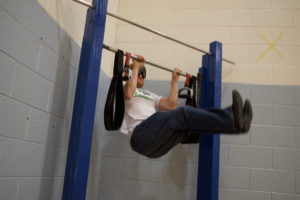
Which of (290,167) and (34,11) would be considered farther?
(290,167)

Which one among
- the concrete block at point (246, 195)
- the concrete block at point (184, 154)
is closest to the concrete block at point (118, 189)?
the concrete block at point (184, 154)

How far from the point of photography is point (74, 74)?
6.95 feet

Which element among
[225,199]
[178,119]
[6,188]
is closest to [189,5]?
[178,119]

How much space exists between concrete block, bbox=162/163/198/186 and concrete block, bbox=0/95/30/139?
1455 millimetres

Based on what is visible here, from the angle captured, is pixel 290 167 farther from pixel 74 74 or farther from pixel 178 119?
pixel 74 74

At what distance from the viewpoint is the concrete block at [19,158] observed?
1424mm

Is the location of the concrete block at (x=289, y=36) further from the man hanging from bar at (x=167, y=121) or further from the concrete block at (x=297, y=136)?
the man hanging from bar at (x=167, y=121)

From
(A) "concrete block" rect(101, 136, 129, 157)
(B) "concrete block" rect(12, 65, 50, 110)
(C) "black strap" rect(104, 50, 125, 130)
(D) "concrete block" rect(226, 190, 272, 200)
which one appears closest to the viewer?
(B) "concrete block" rect(12, 65, 50, 110)

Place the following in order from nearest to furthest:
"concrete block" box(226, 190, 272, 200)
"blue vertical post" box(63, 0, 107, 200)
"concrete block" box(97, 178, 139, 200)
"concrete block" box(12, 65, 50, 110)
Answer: "concrete block" box(12, 65, 50, 110) → "blue vertical post" box(63, 0, 107, 200) → "concrete block" box(226, 190, 272, 200) → "concrete block" box(97, 178, 139, 200)

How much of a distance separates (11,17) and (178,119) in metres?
1.07

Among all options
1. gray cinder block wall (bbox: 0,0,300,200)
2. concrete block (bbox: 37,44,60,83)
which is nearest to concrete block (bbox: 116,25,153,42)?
gray cinder block wall (bbox: 0,0,300,200)

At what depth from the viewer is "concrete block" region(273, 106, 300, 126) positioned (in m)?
2.61

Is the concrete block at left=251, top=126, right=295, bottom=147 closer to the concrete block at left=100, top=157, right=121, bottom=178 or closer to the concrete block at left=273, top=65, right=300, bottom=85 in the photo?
the concrete block at left=273, top=65, right=300, bottom=85

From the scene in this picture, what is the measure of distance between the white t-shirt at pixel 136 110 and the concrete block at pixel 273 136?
1085 mm
